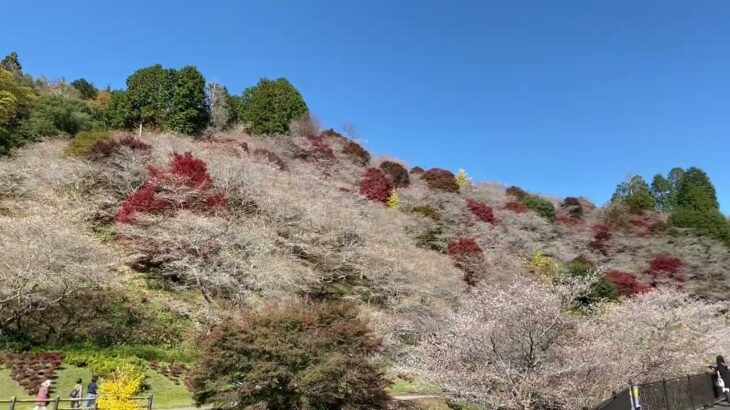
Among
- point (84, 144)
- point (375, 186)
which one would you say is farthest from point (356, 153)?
point (84, 144)

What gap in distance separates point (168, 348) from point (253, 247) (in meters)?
5.17

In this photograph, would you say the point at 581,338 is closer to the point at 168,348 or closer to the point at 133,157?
the point at 168,348

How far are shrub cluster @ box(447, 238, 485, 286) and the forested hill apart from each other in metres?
0.15

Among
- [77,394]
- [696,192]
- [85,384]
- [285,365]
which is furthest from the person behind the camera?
[696,192]

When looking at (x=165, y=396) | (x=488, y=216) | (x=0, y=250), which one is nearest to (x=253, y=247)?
(x=165, y=396)

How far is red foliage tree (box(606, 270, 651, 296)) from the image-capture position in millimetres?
37344

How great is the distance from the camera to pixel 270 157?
39.4 m

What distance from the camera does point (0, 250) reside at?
16656 millimetres

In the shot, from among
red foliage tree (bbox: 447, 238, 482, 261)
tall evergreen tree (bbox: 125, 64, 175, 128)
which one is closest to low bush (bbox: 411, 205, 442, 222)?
red foliage tree (bbox: 447, 238, 482, 261)

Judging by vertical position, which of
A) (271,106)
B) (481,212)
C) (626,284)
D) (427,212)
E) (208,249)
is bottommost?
(626,284)

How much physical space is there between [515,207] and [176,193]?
37.2 metres

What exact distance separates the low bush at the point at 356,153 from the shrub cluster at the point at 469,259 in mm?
18035

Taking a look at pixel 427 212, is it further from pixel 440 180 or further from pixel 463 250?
pixel 440 180

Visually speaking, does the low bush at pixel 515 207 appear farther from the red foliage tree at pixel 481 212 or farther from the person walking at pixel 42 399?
the person walking at pixel 42 399
